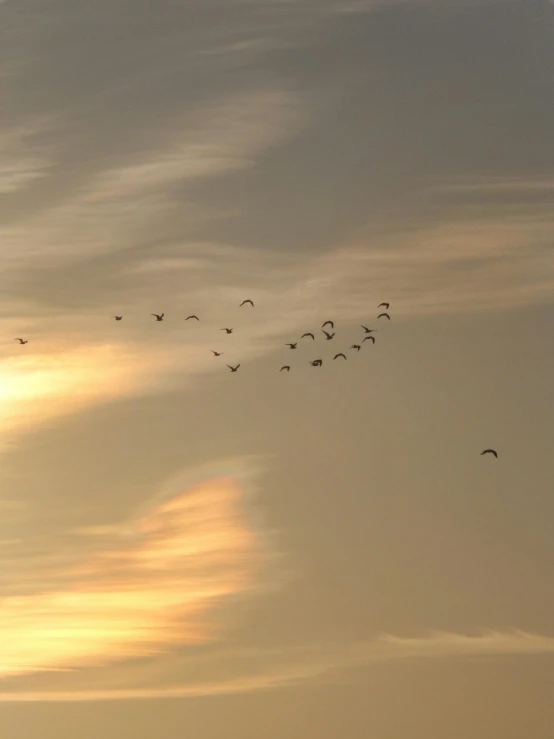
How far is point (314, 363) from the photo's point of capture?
651 feet

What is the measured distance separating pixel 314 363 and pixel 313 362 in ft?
2.14

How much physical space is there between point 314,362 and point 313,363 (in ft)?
8.24

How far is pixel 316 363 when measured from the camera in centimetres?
19950

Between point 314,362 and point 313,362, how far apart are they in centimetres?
77

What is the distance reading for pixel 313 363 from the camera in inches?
7771

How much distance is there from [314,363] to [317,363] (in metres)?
1.21

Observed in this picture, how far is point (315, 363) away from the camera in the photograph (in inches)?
7840

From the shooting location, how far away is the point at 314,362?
19988 cm

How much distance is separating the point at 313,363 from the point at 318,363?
2613 mm

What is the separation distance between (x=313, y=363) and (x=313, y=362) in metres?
1.76

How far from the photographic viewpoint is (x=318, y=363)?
656ft

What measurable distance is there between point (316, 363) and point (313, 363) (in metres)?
2.18

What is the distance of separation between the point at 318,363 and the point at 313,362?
1.04 meters

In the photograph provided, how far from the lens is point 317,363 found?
199625 millimetres
